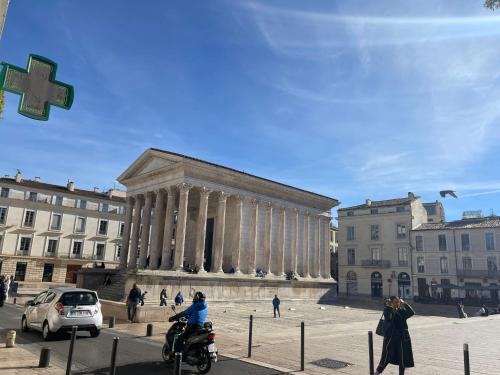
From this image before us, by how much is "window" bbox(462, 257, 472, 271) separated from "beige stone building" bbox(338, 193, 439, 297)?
19.8 ft

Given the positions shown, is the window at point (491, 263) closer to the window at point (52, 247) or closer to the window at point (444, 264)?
the window at point (444, 264)

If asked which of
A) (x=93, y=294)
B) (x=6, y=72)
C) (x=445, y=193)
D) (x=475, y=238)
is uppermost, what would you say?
(x=445, y=193)

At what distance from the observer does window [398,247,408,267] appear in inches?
1906

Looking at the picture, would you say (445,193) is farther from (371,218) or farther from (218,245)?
(218,245)

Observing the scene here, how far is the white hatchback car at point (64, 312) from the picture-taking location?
454 inches

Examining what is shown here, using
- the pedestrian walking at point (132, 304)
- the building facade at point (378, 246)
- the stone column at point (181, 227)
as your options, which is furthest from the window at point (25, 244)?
the building facade at point (378, 246)

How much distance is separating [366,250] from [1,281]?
42.3m

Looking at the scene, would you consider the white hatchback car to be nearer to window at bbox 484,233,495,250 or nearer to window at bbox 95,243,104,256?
window at bbox 95,243,104,256

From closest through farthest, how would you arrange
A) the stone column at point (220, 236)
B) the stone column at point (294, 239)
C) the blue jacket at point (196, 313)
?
1. the blue jacket at point (196, 313)
2. the stone column at point (220, 236)
3. the stone column at point (294, 239)

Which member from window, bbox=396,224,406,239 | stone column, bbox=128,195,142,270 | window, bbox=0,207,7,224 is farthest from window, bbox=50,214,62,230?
window, bbox=396,224,406,239

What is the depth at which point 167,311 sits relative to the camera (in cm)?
1800

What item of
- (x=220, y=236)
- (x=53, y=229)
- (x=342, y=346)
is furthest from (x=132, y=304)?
(x=53, y=229)

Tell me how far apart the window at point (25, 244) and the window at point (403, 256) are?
44807 mm

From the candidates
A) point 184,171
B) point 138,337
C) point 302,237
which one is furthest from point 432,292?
point 138,337
